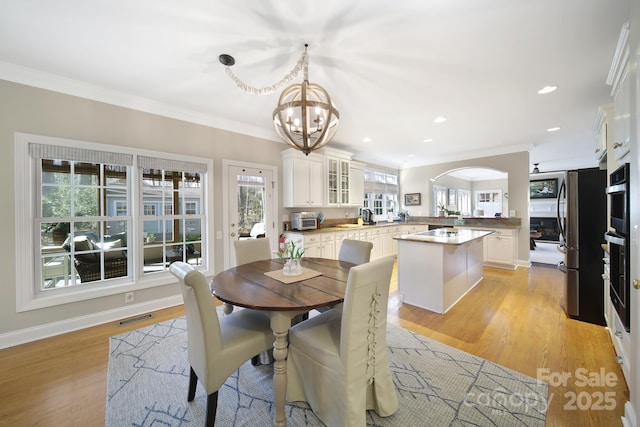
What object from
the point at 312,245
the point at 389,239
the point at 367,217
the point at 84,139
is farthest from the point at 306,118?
the point at 389,239

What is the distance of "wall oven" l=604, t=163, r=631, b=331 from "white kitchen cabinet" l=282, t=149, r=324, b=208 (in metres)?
3.58

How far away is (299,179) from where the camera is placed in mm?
4332

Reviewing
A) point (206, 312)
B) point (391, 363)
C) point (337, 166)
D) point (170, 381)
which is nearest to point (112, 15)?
point (206, 312)

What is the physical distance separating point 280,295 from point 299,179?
3032 millimetres

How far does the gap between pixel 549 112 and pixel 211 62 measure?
170 inches

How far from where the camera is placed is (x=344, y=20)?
1.70 meters

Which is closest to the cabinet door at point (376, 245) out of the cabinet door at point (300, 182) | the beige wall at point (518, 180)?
the cabinet door at point (300, 182)

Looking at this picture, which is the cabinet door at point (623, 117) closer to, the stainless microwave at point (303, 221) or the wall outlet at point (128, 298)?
the stainless microwave at point (303, 221)

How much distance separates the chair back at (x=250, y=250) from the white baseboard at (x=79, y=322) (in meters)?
1.39

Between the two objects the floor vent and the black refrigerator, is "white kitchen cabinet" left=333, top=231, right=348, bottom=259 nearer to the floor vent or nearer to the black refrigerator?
the floor vent

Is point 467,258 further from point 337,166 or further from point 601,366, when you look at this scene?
point 337,166

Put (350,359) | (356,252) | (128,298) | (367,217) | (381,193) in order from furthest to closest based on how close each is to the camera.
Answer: (381,193) → (367,217) → (128,298) → (356,252) → (350,359)

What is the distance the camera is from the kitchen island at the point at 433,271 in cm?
289

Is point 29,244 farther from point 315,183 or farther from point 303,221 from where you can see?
point 315,183
